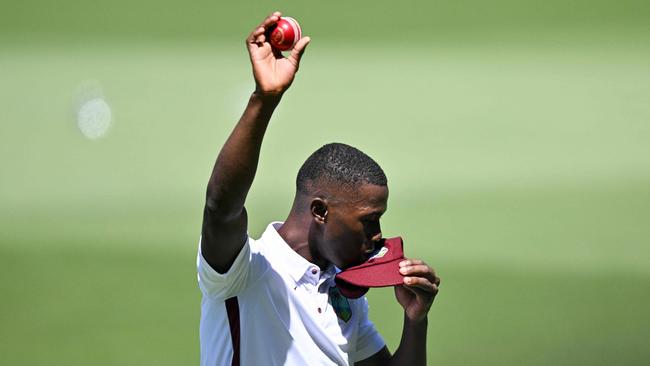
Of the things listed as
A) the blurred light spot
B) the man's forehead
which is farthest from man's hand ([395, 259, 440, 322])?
the blurred light spot

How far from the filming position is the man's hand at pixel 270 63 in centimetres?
134

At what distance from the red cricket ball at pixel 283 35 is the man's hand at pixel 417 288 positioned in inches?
16.6

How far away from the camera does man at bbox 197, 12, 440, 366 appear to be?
4.79ft

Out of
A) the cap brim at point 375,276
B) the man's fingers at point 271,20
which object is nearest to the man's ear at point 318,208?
the cap brim at point 375,276

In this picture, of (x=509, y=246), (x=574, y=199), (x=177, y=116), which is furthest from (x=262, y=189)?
(x=574, y=199)

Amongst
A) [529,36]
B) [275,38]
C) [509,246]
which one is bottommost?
[509,246]

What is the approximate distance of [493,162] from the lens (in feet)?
8.52

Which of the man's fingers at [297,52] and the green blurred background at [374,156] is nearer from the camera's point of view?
the man's fingers at [297,52]

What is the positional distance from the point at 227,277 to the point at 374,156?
47.0 inches

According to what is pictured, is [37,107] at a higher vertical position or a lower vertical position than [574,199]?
higher

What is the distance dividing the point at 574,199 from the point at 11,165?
4.84 feet

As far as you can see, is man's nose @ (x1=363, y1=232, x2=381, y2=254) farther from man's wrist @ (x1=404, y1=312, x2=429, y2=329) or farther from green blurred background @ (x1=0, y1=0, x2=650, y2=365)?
green blurred background @ (x1=0, y1=0, x2=650, y2=365)

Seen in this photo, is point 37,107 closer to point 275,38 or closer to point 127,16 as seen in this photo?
point 127,16

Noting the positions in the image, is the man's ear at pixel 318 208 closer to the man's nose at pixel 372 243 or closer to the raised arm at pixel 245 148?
the man's nose at pixel 372 243
